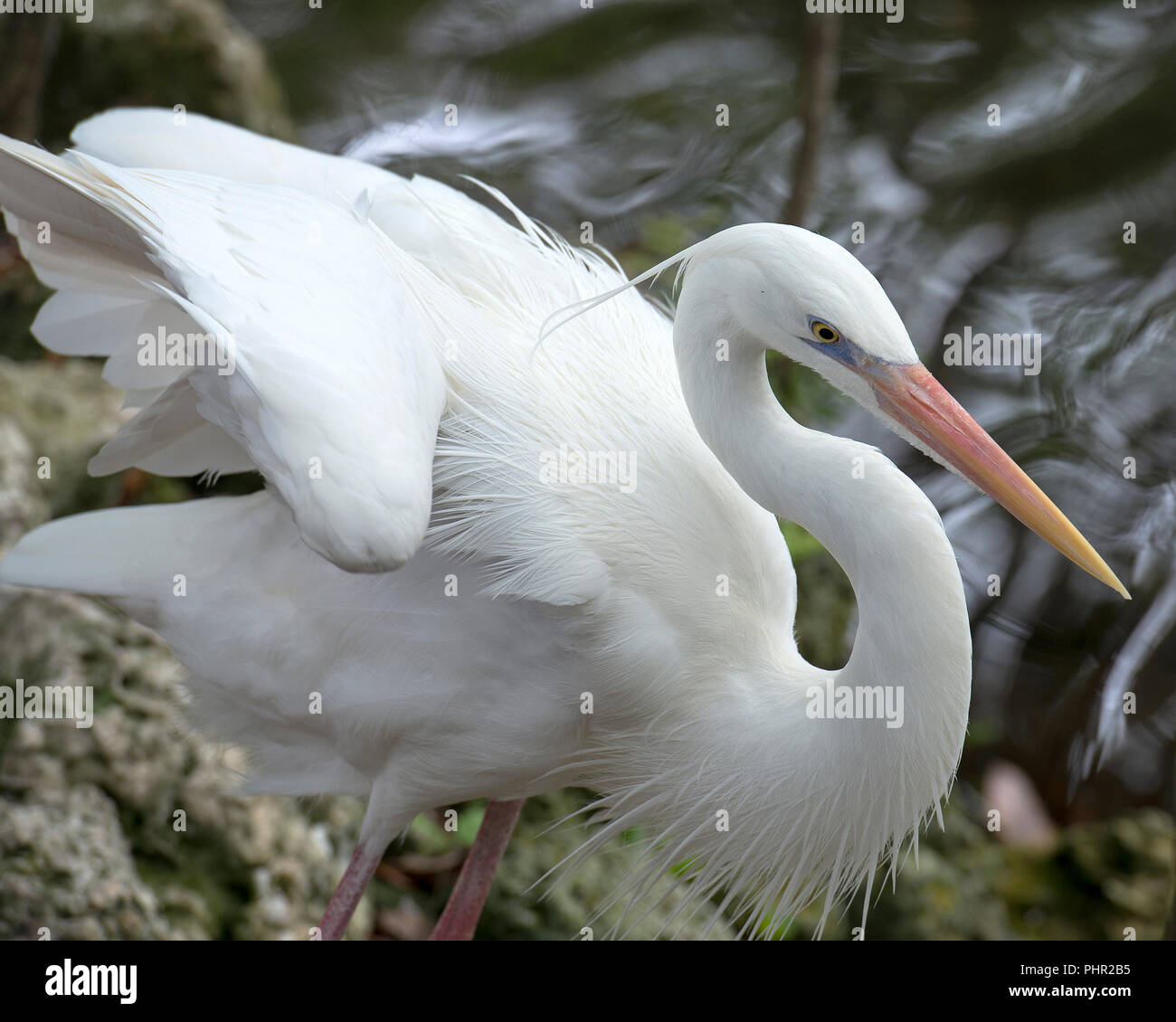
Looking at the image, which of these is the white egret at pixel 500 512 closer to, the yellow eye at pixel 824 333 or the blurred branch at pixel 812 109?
the yellow eye at pixel 824 333

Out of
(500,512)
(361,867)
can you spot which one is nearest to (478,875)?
(361,867)

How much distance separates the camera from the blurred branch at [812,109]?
3.21 metres

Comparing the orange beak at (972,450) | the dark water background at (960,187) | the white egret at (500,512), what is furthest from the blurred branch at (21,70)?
the orange beak at (972,450)

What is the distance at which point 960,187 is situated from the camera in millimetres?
3857

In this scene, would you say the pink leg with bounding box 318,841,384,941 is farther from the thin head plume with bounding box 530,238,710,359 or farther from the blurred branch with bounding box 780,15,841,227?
the blurred branch with bounding box 780,15,841,227

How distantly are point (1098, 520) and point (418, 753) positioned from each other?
6.98ft

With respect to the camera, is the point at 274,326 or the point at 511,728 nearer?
the point at 274,326

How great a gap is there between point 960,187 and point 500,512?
8.92 feet

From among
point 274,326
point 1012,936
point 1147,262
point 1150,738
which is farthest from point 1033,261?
point 274,326

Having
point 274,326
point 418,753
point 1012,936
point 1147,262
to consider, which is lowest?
point 1012,936

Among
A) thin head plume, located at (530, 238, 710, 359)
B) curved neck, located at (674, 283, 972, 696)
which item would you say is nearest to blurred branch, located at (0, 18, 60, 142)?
thin head plume, located at (530, 238, 710, 359)

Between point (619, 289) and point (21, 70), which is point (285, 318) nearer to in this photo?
point (619, 289)

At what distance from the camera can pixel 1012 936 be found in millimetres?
2936
